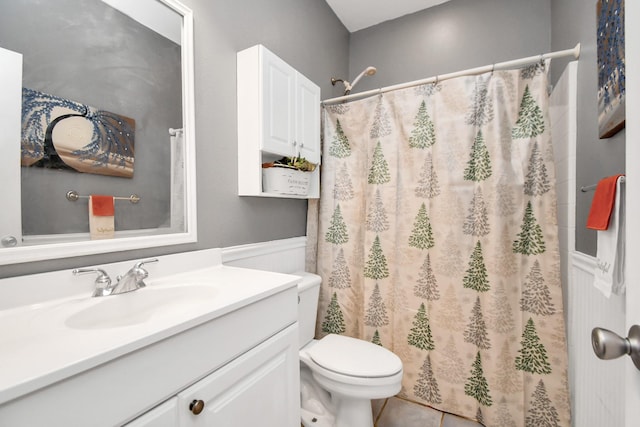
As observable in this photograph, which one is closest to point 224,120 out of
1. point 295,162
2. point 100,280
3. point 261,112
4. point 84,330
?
point 261,112

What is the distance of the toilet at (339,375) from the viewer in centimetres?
118

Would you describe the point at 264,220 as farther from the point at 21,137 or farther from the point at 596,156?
the point at 596,156

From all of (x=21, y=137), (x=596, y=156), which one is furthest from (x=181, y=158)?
(x=596, y=156)

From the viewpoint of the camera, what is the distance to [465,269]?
1.49 meters

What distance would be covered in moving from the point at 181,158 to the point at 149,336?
2.56 feet

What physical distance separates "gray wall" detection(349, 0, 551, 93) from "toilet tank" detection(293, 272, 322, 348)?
172 centimetres

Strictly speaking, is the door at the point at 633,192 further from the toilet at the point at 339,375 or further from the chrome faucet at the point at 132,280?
the chrome faucet at the point at 132,280

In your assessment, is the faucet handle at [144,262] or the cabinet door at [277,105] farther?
the cabinet door at [277,105]

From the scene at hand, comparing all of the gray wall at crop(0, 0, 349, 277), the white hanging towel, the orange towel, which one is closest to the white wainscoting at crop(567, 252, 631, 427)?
the white hanging towel

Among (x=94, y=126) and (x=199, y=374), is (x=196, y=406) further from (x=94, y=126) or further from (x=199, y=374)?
(x=94, y=126)

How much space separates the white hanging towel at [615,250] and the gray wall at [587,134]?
0.57 ft

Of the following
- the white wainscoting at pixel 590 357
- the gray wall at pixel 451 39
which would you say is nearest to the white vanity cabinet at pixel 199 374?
the white wainscoting at pixel 590 357

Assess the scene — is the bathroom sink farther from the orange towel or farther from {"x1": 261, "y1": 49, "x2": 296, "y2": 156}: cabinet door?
the orange towel

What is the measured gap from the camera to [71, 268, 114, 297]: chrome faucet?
0.83 meters
